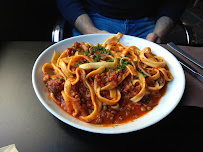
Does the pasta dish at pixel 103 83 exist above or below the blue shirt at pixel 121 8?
below

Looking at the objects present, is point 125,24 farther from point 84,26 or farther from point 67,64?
point 67,64

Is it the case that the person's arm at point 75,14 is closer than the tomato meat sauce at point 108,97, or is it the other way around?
the tomato meat sauce at point 108,97

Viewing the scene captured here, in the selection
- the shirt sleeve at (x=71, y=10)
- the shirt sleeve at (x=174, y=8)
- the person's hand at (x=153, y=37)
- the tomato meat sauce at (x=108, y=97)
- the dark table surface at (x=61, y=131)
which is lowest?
the dark table surface at (x=61, y=131)

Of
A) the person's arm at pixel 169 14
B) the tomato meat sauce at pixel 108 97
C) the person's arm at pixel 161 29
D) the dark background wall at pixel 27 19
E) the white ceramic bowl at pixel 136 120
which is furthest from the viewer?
the person's arm at pixel 169 14

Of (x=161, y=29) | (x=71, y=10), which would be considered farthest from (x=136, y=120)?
(x=71, y=10)

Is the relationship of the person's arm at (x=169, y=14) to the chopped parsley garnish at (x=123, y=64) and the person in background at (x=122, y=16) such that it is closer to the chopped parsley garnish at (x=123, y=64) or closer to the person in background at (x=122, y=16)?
the person in background at (x=122, y=16)

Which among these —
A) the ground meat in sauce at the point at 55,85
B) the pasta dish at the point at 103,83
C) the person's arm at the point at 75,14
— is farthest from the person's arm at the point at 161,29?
the ground meat in sauce at the point at 55,85
